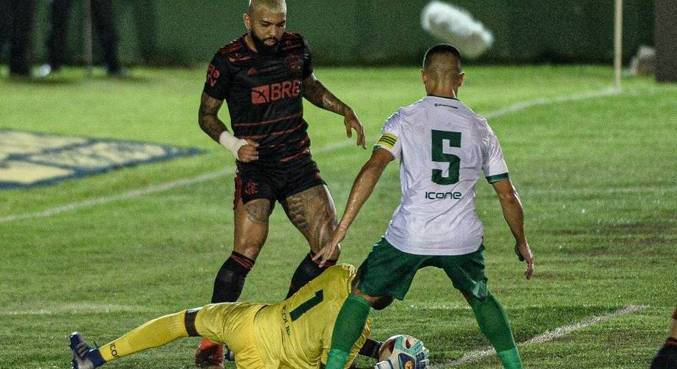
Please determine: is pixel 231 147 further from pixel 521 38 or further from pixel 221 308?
pixel 521 38

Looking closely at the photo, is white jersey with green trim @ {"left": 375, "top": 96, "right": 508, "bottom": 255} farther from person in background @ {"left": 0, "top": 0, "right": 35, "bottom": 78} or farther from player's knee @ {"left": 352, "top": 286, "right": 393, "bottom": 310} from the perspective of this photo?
person in background @ {"left": 0, "top": 0, "right": 35, "bottom": 78}

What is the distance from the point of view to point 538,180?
60.1 ft

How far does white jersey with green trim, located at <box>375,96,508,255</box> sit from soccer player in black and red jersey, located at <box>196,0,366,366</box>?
5.32ft

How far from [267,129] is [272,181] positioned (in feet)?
1.00

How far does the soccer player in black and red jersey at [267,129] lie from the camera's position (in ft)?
33.0

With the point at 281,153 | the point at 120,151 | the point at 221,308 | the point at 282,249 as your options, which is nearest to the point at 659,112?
the point at 120,151

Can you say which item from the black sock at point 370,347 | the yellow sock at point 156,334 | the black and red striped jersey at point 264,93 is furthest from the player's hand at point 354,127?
the yellow sock at point 156,334

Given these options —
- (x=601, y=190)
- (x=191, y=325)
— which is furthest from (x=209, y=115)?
(x=601, y=190)

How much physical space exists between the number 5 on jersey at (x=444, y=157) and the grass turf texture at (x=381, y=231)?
5.07ft

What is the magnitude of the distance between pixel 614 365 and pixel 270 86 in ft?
8.39

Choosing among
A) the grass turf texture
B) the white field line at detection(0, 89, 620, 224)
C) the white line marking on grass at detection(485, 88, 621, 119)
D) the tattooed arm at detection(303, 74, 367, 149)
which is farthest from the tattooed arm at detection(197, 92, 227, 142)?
the white line marking on grass at detection(485, 88, 621, 119)

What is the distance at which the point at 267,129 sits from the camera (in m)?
10.3

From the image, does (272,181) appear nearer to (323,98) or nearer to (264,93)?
(264,93)

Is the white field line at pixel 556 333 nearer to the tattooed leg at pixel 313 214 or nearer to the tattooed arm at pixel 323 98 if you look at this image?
the tattooed leg at pixel 313 214
